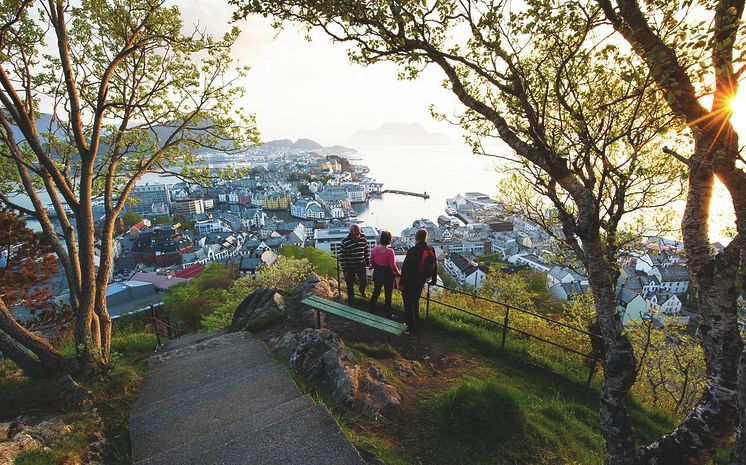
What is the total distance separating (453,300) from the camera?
11.3m

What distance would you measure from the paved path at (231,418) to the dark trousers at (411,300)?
8.12ft

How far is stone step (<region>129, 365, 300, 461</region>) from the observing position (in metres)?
3.82

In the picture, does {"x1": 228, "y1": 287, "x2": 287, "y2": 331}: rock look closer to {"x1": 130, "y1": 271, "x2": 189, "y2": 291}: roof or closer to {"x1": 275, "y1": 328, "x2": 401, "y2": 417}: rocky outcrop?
{"x1": 275, "y1": 328, "x2": 401, "y2": 417}: rocky outcrop

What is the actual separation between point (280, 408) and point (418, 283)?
308 centimetres

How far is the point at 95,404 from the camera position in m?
4.72

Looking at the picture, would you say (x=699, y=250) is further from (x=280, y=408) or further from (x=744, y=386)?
(x=280, y=408)

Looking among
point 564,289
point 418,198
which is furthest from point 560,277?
point 418,198

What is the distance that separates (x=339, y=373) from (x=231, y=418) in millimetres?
1391

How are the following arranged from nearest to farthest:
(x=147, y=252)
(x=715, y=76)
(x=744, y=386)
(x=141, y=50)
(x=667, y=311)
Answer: (x=744, y=386)
(x=715, y=76)
(x=141, y=50)
(x=667, y=311)
(x=147, y=252)

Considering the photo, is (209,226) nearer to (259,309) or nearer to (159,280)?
(159,280)

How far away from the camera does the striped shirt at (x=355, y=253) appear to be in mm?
7133

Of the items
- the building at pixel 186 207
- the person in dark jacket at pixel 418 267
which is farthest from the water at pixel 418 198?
the person in dark jacket at pixel 418 267

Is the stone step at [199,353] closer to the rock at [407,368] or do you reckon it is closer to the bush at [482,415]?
the rock at [407,368]

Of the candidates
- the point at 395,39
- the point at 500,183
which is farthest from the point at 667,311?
the point at 395,39
